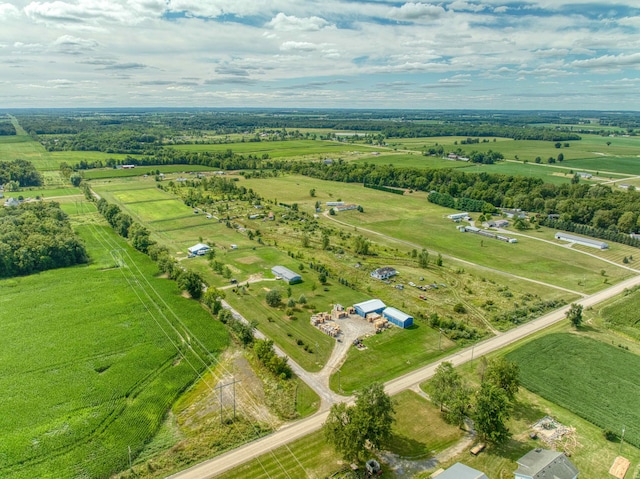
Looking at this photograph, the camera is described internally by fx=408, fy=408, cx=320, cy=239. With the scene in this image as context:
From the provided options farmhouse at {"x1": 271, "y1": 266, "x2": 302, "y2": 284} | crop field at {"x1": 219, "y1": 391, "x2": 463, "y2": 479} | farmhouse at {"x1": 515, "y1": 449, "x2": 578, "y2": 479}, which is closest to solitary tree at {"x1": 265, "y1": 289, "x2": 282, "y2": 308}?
farmhouse at {"x1": 271, "y1": 266, "x2": 302, "y2": 284}

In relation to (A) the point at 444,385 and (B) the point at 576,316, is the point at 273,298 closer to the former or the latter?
(A) the point at 444,385

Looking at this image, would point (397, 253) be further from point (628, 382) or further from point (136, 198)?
point (136, 198)

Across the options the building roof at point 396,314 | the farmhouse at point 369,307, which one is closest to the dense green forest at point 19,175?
the farmhouse at point 369,307

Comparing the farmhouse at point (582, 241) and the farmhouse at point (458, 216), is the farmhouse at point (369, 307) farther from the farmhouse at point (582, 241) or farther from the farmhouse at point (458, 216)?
the farmhouse at point (458, 216)

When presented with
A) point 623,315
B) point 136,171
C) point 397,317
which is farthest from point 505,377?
point 136,171

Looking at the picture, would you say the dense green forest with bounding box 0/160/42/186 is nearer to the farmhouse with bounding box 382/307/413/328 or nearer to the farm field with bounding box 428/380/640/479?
the farmhouse with bounding box 382/307/413/328

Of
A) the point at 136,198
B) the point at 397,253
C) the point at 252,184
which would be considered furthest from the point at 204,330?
the point at 252,184
